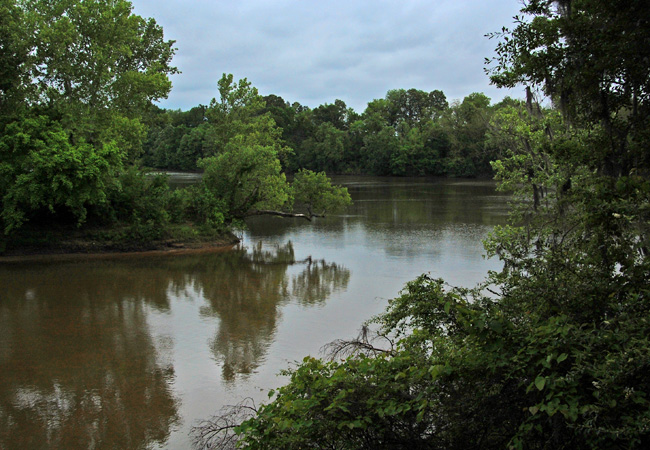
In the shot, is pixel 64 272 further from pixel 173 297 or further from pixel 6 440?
pixel 6 440

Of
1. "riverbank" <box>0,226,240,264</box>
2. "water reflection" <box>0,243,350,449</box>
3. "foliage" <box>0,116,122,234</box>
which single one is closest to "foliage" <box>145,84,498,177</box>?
"riverbank" <box>0,226,240,264</box>

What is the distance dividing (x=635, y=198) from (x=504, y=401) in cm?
201

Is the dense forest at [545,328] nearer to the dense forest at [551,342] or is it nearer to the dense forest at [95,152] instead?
the dense forest at [551,342]

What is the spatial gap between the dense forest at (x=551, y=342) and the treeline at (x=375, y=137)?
206ft

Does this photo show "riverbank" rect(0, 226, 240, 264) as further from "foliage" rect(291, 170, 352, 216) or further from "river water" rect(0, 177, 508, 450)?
"foliage" rect(291, 170, 352, 216)

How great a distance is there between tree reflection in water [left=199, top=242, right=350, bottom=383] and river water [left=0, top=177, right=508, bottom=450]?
57 mm

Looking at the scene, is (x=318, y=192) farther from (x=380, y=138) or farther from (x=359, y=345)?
(x=380, y=138)

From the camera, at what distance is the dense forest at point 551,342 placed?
3.70 m

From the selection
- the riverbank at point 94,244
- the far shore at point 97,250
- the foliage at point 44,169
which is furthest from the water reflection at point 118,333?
the foliage at point 44,169

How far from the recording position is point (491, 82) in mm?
7172

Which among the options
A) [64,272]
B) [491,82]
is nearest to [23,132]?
[64,272]

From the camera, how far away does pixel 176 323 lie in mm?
13961

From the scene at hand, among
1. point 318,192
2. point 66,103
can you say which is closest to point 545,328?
point 66,103

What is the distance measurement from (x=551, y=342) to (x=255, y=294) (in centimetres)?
1354
